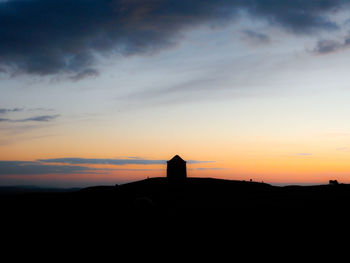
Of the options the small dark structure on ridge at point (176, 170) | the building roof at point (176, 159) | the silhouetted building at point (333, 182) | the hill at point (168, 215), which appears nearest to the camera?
the hill at point (168, 215)

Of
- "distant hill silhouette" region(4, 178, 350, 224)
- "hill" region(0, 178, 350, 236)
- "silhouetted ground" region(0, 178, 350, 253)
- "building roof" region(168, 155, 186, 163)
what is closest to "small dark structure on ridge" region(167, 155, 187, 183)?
"building roof" region(168, 155, 186, 163)

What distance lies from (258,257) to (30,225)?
1769 centimetres

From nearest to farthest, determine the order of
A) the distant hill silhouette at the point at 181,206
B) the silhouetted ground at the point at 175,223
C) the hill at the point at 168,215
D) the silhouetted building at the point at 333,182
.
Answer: the silhouetted ground at the point at 175,223 → the hill at the point at 168,215 → the distant hill silhouette at the point at 181,206 → the silhouetted building at the point at 333,182

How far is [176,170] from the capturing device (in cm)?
5316

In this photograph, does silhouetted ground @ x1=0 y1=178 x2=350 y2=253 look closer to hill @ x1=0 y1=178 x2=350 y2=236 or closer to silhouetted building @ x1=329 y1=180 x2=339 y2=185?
hill @ x1=0 y1=178 x2=350 y2=236

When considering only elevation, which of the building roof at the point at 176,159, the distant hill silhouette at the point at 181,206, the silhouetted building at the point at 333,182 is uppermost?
the building roof at the point at 176,159

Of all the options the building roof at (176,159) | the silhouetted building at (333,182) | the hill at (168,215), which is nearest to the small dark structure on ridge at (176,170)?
the building roof at (176,159)

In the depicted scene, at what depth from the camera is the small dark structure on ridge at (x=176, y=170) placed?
53188 millimetres

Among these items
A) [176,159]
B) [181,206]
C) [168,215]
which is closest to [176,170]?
[176,159]

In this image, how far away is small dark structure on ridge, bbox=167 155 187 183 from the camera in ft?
174

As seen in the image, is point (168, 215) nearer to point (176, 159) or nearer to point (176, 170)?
point (176, 170)

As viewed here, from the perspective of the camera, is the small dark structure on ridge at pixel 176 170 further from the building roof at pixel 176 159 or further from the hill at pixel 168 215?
the hill at pixel 168 215

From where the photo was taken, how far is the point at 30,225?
2656 centimetres

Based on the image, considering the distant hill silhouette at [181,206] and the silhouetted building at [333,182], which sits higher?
the silhouetted building at [333,182]
